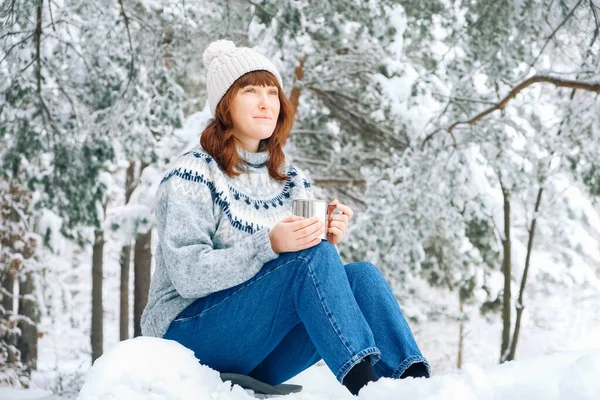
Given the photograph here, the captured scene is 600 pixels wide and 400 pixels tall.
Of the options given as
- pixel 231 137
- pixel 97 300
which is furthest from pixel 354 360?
pixel 97 300

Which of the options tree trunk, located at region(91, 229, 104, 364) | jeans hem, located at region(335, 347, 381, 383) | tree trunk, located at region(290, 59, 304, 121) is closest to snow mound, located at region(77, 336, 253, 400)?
jeans hem, located at region(335, 347, 381, 383)

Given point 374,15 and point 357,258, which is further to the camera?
point 357,258

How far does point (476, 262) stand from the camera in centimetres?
700

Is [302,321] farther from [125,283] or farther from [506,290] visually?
[125,283]

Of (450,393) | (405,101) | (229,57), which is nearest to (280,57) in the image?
(405,101)

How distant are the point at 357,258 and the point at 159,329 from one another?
13.5 ft

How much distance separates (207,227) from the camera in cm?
188

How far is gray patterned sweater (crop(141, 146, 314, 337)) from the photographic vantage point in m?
1.74

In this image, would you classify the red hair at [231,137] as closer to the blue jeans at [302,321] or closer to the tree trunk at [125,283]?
the blue jeans at [302,321]

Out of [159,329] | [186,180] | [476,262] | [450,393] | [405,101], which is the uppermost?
[405,101]

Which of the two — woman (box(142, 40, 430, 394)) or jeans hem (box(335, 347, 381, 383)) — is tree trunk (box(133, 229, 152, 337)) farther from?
jeans hem (box(335, 347, 381, 383))

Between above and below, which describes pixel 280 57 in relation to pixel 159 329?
above

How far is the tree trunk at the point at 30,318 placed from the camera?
7602 mm

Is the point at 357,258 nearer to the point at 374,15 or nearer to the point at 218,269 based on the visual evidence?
the point at 374,15
